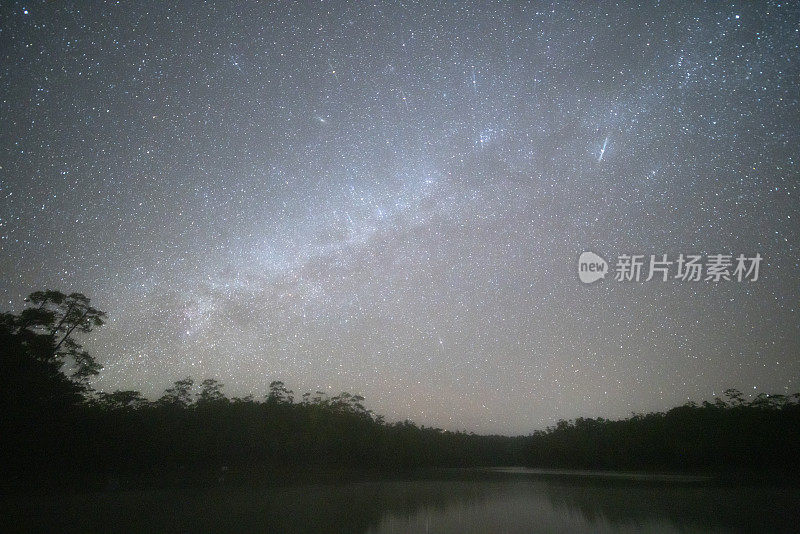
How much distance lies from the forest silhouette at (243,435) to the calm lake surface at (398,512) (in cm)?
548

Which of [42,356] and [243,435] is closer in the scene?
[42,356]

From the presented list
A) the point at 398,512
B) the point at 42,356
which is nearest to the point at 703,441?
the point at 398,512

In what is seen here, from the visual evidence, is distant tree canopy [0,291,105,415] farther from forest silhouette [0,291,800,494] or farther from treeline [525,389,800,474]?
treeline [525,389,800,474]

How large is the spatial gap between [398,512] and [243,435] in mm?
27482

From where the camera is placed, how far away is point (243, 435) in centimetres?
3844

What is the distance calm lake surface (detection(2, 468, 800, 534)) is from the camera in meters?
12.2

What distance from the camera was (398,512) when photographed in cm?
1530

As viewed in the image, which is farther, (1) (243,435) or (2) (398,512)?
(1) (243,435)

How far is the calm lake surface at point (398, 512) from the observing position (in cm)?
1221

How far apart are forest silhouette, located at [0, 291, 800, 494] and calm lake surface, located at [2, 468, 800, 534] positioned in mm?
5478

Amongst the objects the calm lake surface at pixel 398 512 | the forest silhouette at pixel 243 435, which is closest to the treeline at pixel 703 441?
the forest silhouette at pixel 243 435

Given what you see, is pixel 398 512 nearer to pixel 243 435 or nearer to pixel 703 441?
pixel 243 435

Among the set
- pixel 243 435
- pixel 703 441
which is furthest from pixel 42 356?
pixel 703 441

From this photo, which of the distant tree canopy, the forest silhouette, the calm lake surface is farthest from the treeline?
the distant tree canopy
